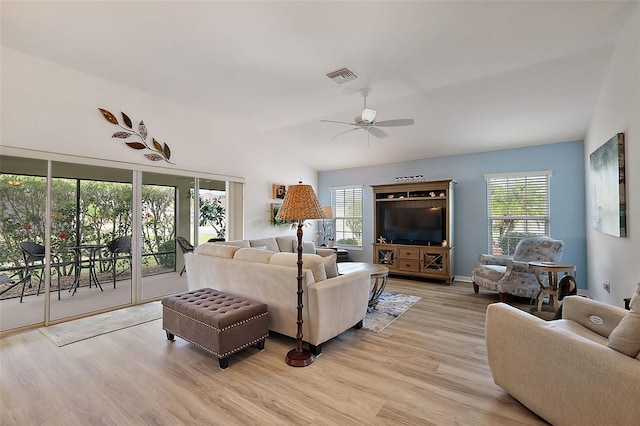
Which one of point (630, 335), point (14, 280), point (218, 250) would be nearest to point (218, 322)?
point (218, 250)

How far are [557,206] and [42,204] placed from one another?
787 cm

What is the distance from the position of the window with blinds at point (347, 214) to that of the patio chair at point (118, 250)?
15.8 feet

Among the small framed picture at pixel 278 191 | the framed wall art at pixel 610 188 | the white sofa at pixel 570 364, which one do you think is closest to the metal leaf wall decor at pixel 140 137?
the small framed picture at pixel 278 191

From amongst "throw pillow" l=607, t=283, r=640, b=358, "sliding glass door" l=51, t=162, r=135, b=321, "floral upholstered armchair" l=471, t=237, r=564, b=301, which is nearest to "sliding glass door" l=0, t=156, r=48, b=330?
"sliding glass door" l=51, t=162, r=135, b=321

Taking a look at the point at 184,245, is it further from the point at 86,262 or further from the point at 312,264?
the point at 312,264

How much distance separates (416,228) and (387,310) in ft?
8.60

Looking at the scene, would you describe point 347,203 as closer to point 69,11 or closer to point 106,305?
point 106,305

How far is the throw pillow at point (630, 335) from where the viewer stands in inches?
58.2

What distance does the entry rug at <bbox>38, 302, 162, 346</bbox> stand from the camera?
3.24m

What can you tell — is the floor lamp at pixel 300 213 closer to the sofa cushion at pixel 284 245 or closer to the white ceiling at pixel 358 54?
the white ceiling at pixel 358 54

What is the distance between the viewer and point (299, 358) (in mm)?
2611

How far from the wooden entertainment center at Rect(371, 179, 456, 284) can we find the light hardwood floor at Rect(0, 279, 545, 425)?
100.0 inches

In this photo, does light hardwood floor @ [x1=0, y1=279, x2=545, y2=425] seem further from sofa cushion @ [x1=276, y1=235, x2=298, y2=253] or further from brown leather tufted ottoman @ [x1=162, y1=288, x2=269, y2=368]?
sofa cushion @ [x1=276, y1=235, x2=298, y2=253]

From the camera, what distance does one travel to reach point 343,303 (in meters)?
3.02
